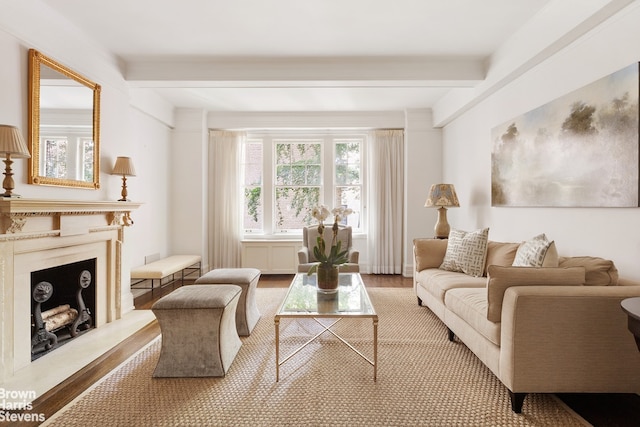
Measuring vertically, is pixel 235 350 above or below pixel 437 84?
below

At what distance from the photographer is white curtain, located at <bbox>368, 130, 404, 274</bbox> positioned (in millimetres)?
5715

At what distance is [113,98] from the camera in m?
3.59

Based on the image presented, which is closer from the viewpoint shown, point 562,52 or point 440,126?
point 562,52

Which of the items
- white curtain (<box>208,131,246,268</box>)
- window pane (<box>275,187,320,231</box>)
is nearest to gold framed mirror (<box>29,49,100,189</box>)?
white curtain (<box>208,131,246,268</box>)

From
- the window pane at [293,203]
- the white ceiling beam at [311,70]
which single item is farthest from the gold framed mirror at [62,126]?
the window pane at [293,203]

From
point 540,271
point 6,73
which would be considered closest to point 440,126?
point 540,271

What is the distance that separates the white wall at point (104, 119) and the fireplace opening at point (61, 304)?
56 cm

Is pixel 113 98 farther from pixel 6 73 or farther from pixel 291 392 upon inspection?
pixel 291 392

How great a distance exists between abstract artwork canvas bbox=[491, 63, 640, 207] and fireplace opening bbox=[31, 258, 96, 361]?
426 centimetres

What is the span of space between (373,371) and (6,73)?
3.35m

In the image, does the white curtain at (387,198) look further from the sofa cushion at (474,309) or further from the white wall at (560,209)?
the sofa cushion at (474,309)

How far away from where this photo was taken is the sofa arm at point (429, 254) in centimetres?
373

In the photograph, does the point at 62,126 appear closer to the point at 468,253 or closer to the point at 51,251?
the point at 51,251

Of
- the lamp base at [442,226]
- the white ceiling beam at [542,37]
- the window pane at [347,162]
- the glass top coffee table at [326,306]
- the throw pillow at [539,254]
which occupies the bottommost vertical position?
the glass top coffee table at [326,306]
